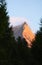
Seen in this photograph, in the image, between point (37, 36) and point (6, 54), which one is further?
point (37, 36)

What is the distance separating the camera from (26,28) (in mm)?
93938

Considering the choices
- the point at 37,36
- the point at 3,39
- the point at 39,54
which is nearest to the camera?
the point at 3,39

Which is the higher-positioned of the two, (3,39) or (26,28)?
(26,28)

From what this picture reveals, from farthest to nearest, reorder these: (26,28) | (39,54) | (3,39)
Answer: (26,28) < (39,54) < (3,39)

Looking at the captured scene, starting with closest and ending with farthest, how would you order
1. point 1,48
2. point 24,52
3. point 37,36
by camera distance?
point 1,48
point 24,52
point 37,36

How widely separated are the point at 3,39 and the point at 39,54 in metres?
8.80

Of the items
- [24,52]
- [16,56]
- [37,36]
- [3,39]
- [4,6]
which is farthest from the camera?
[4,6]

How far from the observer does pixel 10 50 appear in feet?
42.6

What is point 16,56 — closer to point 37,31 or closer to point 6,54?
point 6,54

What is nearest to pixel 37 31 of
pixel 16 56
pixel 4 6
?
pixel 4 6

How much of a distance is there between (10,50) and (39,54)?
836 centimetres

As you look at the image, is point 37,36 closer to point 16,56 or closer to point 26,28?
point 16,56

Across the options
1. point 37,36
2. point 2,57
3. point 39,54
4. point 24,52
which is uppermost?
point 37,36

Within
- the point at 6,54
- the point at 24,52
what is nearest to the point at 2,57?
the point at 6,54
